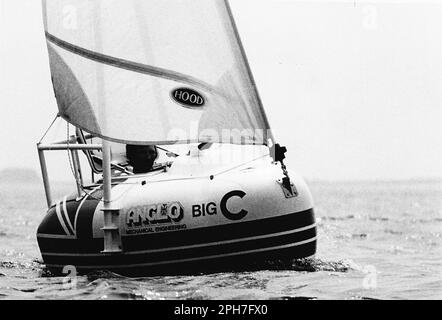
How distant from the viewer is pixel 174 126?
879 centimetres

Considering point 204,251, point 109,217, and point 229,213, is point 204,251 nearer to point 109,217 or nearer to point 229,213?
point 229,213

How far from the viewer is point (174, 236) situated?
8992 millimetres

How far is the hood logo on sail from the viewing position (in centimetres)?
878

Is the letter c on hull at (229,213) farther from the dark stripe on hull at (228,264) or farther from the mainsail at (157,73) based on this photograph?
the mainsail at (157,73)

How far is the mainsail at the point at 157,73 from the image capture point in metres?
8.66

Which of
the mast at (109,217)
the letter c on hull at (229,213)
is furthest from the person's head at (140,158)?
the letter c on hull at (229,213)

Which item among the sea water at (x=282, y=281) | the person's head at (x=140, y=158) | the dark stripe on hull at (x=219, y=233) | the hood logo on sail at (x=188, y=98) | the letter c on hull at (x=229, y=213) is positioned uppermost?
the hood logo on sail at (x=188, y=98)

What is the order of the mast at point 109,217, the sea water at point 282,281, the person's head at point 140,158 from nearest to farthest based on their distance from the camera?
the sea water at point 282,281 < the mast at point 109,217 < the person's head at point 140,158

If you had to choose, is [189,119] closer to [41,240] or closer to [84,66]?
[84,66]

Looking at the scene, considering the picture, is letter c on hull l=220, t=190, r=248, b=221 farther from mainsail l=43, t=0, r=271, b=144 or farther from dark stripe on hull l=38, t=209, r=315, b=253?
mainsail l=43, t=0, r=271, b=144

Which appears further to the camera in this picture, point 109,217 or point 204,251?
point 109,217

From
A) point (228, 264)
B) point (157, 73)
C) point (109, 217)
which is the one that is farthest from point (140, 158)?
point (228, 264)

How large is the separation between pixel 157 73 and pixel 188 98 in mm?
399

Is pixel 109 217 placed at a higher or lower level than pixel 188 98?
lower
